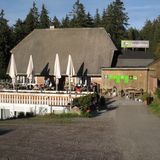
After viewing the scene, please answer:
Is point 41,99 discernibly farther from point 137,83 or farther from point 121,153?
point 121,153

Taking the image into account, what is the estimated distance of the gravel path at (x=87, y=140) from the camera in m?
13.2

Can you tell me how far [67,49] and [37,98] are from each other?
63.3 feet

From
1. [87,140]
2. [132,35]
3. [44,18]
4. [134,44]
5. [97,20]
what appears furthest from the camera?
[132,35]

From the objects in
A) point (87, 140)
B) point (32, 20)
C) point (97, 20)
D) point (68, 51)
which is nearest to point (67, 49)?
point (68, 51)

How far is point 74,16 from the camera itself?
97.3m

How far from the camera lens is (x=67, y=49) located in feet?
161

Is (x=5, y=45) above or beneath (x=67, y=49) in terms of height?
above

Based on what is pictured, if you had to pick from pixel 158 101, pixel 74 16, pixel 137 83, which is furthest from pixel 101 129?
pixel 74 16

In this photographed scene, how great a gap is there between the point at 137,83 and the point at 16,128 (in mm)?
22727

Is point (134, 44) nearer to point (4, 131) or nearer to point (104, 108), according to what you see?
point (104, 108)

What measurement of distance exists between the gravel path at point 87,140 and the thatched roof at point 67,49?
22.8m

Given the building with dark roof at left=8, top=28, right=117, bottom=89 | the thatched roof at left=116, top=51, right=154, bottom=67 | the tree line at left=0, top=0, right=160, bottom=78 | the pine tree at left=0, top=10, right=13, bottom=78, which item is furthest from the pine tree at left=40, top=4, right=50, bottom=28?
the thatched roof at left=116, top=51, right=154, bottom=67

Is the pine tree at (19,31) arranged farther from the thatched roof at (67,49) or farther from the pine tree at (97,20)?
the pine tree at (97,20)

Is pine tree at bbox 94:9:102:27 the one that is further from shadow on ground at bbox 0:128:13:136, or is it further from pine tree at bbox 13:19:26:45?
shadow on ground at bbox 0:128:13:136
